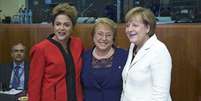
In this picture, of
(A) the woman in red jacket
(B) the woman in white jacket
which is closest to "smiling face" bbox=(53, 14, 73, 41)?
(A) the woman in red jacket

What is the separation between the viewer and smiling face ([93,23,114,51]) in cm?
244

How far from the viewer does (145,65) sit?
6.93ft

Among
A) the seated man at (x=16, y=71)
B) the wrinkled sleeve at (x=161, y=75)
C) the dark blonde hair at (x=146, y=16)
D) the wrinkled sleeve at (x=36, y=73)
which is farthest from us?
the seated man at (x=16, y=71)

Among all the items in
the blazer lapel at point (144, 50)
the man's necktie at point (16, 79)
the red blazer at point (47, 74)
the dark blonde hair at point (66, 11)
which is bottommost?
the man's necktie at point (16, 79)

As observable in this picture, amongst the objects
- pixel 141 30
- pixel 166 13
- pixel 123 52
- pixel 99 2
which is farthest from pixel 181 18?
pixel 141 30

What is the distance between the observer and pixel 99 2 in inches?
183

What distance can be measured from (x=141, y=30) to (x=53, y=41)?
650 mm

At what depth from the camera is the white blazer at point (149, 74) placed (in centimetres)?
204

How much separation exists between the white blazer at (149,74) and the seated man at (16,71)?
2.10 m

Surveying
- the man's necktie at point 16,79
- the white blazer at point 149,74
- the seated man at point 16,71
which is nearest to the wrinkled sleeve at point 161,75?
the white blazer at point 149,74

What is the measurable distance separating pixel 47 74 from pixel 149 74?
0.72 metres

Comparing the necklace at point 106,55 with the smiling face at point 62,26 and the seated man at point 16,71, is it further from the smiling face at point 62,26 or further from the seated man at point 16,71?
the seated man at point 16,71

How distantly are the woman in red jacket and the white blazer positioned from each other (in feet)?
1.33

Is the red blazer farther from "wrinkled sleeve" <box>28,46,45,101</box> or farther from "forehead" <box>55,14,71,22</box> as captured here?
"forehead" <box>55,14,71,22</box>
